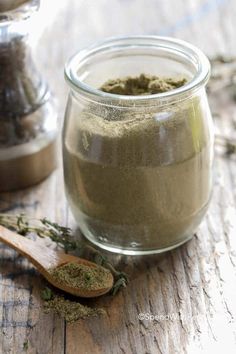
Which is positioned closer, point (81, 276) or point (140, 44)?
point (81, 276)

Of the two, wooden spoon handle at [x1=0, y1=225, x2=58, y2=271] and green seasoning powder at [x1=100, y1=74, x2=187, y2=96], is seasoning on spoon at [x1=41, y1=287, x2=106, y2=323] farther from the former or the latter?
green seasoning powder at [x1=100, y1=74, x2=187, y2=96]

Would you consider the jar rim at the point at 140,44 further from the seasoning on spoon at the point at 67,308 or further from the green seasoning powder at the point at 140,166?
the seasoning on spoon at the point at 67,308

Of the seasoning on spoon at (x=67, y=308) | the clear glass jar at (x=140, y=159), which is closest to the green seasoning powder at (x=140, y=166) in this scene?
the clear glass jar at (x=140, y=159)

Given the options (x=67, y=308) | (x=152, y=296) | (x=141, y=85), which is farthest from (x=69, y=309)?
(x=141, y=85)

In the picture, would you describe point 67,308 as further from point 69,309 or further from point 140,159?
point 140,159

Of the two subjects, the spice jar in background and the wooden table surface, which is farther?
the spice jar in background

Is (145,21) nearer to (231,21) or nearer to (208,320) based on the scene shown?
(231,21)

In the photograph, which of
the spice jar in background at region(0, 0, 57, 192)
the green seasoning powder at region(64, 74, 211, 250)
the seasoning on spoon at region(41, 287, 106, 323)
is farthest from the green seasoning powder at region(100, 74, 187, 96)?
the seasoning on spoon at region(41, 287, 106, 323)
